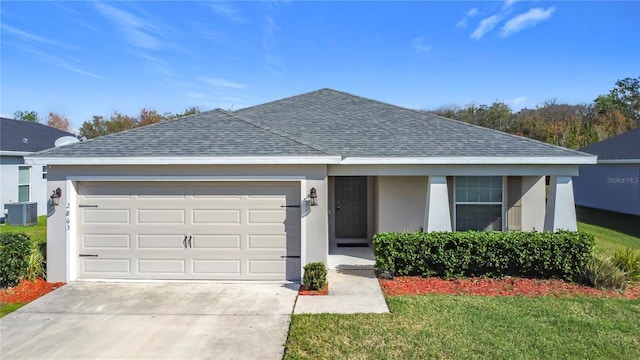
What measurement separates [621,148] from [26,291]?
2392cm

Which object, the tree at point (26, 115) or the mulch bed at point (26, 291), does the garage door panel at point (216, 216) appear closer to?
the mulch bed at point (26, 291)

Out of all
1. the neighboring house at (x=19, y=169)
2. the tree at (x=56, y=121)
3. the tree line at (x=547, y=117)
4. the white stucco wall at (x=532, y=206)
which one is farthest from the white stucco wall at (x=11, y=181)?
the tree at (x=56, y=121)

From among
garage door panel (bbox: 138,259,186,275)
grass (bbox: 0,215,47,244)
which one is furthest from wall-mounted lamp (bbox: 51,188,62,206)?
grass (bbox: 0,215,47,244)

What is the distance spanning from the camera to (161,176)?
8047mm

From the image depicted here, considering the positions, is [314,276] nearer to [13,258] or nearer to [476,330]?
[476,330]

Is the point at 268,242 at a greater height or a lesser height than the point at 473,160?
lesser

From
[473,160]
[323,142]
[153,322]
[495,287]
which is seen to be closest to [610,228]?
[473,160]

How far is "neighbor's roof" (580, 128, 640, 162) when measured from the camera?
56.6 feet

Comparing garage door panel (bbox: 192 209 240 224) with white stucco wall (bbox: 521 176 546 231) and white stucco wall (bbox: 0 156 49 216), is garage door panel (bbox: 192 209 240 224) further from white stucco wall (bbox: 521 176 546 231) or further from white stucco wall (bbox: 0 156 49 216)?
white stucco wall (bbox: 0 156 49 216)

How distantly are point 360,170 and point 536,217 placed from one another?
213 inches

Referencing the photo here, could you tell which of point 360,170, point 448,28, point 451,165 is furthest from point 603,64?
point 360,170

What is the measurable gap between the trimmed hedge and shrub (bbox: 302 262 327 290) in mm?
1463

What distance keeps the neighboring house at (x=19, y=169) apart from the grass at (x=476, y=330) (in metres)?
13.9

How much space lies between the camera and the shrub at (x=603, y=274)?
288 inches
